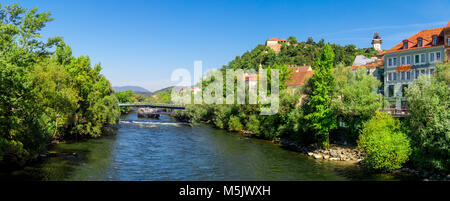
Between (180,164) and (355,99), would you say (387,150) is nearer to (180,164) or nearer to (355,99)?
(355,99)

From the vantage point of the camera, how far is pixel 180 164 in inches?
1091

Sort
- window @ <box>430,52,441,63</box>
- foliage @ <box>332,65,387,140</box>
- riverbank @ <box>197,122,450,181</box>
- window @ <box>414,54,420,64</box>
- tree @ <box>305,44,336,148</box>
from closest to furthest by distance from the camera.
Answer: riverbank @ <box>197,122,450,181</box> → foliage @ <box>332,65,387,140</box> → tree @ <box>305,44,336,148</box> → window @ <box>430,52,441,63</box> → window @ <box>414,54,420,64</box>

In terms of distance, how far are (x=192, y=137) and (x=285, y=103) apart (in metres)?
14.4

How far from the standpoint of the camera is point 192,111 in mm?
70375

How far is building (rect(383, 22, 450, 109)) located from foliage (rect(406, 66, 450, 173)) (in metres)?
13.2

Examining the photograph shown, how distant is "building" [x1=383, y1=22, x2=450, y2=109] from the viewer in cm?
3941

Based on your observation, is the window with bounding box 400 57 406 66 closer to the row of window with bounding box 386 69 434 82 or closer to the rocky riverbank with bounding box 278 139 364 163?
the row of window with bounding box 386 69 434 82

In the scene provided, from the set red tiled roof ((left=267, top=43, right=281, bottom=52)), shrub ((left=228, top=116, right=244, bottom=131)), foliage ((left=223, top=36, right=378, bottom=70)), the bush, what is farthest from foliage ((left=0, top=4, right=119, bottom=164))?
red tiled roof ((left=267, top=43, right=281, bottom=52))

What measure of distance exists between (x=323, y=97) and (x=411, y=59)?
731 inches

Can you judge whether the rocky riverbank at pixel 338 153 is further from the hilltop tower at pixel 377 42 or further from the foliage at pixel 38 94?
the hilltop tower at pixel 377 42

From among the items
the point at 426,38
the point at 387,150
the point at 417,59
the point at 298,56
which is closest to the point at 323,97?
the point at 387,150
